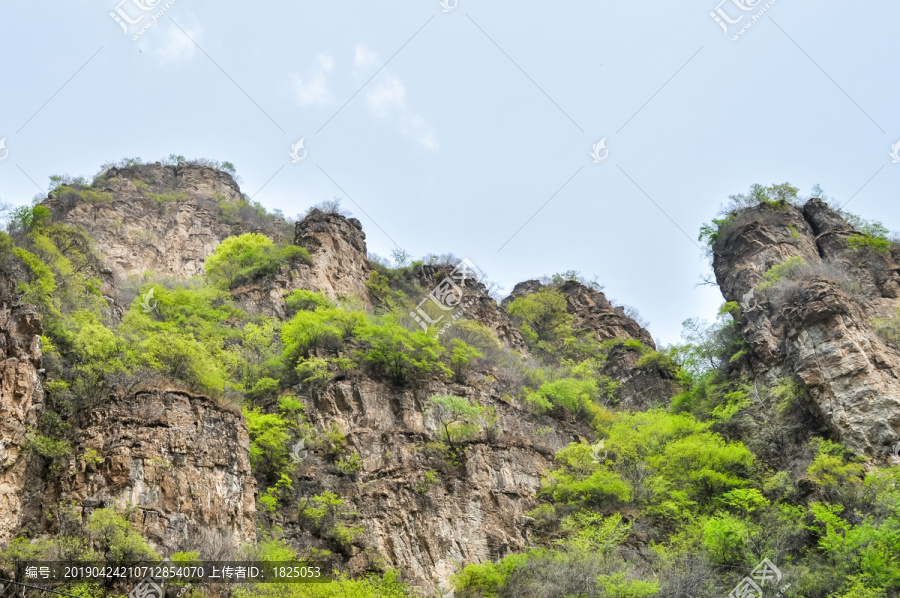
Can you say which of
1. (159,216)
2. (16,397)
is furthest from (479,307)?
(16,397)

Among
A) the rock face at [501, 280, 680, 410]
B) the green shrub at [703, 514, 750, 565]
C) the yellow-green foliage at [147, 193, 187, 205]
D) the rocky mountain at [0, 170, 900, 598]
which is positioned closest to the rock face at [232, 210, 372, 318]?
the rocky mountain at [0, 170, 900, 598]

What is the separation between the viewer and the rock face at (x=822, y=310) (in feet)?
96.4

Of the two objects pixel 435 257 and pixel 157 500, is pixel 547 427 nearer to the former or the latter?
pixel 157 500

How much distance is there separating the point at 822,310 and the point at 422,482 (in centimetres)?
1785

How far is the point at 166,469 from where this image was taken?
75.3ft

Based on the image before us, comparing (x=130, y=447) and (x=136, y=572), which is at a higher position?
(x=130, y=447)

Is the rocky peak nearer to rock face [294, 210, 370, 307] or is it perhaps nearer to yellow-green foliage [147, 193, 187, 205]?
rock face [294, 210, 370, 307]

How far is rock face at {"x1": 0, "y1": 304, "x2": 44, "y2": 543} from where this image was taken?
67.9 feet

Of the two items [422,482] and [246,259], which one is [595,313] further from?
[422,482]

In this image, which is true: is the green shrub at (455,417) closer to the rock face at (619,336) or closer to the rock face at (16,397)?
the rock face at (619,336)

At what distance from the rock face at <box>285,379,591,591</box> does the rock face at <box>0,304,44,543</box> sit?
8.54 metres

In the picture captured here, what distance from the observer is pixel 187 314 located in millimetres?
37469

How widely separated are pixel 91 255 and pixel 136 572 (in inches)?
805

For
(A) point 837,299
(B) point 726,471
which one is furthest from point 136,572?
(A) point 837,299
